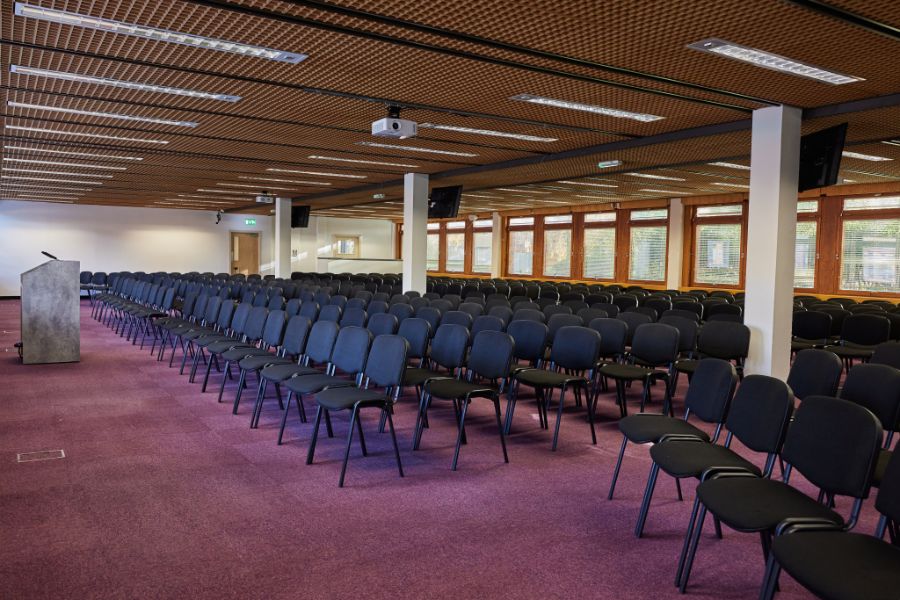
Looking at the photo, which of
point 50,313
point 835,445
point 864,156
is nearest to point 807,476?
point 835,445

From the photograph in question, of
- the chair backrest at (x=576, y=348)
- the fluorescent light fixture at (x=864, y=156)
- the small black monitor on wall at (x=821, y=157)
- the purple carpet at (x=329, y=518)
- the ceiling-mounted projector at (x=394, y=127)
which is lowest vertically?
the purple carpet at (x=329, y=518)

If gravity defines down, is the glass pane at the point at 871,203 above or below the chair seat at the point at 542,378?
above

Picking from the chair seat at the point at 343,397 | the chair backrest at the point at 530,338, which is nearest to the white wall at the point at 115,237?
the chair backrest at the point at 530,338

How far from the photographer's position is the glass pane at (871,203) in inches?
554

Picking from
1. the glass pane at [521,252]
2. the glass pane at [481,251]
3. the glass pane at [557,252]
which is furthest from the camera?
the glass pane at [481,251]

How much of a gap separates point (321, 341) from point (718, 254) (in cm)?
1397

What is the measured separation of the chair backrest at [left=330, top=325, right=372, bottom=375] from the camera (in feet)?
18.6

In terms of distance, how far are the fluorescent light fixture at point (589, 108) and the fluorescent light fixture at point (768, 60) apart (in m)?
1.98

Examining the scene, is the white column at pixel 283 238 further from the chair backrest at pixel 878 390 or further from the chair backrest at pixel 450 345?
the chair backrest at pixel 878 390

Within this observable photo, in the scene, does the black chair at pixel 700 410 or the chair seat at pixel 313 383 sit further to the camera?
the chair seat at pixel 313 383

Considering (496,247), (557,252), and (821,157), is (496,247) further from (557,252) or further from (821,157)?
(821,157)

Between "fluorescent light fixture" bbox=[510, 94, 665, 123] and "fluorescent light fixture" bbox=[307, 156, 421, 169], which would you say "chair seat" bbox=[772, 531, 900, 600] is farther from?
"fluorescent light fixture" bbox=[307, 156, 421, 169]

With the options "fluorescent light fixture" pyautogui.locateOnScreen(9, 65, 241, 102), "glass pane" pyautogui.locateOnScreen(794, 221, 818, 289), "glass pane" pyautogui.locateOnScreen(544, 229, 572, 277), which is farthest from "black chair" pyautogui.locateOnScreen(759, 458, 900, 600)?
"glass pane" pyautogui.locateOnScreen(544, 229, 572, 277)

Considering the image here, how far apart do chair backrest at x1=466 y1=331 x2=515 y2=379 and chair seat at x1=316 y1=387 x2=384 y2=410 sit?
115 cm
